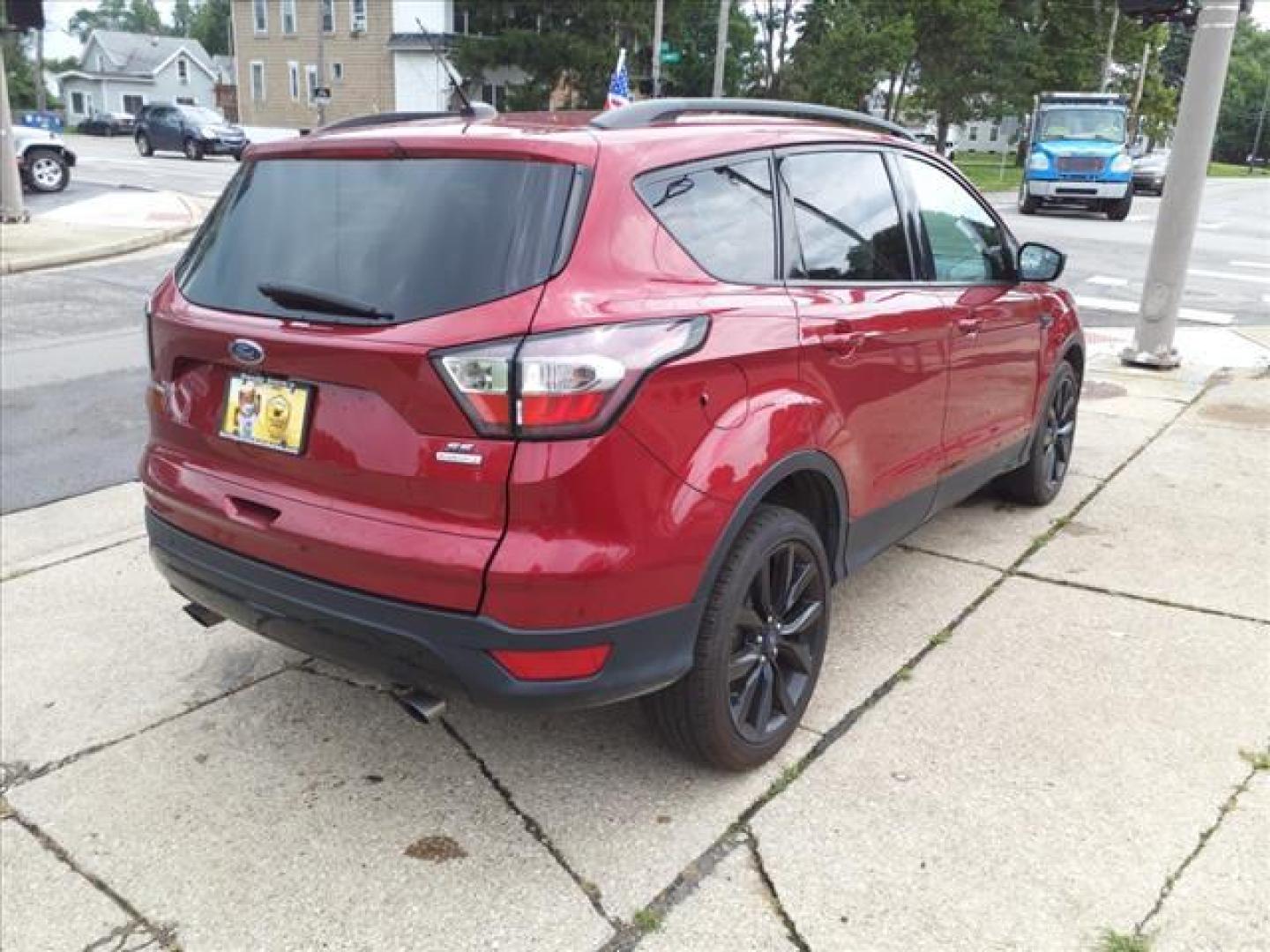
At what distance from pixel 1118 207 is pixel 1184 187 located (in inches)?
726

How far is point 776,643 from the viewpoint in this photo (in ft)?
10.3

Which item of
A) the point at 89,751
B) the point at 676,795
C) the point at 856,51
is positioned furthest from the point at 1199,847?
the point at 856,51

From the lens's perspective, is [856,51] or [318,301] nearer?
[318,301]

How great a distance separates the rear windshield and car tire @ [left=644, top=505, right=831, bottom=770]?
94cm

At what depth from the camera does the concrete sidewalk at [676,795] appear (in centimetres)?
256

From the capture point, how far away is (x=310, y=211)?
2893 mm

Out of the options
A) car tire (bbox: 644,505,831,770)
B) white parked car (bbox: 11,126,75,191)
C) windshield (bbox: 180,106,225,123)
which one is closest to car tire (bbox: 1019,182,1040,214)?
white parked car (bbox: 11,126,75,191)

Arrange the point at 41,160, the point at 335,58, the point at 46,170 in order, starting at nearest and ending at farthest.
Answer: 1. the point at 41,160
2. the point at 46,170
3. the point at 335,58

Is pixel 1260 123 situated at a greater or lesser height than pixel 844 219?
greater

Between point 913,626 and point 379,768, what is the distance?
1.99 m

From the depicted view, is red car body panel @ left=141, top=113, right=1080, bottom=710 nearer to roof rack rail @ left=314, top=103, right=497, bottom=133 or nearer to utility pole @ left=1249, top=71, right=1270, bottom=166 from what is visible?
roof rack rail @ left=314, top=103, right=497, bottom=133

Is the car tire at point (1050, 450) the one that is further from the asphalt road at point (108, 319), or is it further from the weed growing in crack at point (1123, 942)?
the asphalt road at point (108, 319)

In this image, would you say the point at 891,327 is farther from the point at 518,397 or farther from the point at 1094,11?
the point at 1094,11

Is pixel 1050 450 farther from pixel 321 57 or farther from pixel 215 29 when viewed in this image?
pixel 215 29
